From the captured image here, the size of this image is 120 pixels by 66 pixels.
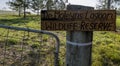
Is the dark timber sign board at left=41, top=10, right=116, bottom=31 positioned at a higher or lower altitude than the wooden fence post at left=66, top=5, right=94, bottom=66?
higher

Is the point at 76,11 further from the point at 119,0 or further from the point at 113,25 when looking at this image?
the point at 119,0

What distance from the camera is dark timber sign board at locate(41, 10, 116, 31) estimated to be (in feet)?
6.40

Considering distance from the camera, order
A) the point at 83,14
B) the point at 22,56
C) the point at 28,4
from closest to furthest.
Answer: the point at 83,14
the point at 22,56
the point at 28,4

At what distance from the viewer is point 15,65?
434cm

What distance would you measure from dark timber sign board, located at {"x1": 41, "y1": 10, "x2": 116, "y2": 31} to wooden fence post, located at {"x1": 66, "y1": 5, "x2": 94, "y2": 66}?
0.06 metres

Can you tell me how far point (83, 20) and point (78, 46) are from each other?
0.24m

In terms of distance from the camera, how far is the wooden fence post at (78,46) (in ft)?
6.62

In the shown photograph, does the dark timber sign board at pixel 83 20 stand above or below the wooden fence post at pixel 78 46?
above

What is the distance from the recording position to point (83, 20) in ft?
6.45

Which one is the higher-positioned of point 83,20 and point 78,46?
point 83,20

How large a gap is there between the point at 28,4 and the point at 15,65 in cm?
2982

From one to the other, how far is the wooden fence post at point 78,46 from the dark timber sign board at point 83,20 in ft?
0.20

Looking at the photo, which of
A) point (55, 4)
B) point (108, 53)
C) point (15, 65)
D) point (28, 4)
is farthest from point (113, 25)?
point (55, 4)

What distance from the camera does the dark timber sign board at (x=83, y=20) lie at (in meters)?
1.95
